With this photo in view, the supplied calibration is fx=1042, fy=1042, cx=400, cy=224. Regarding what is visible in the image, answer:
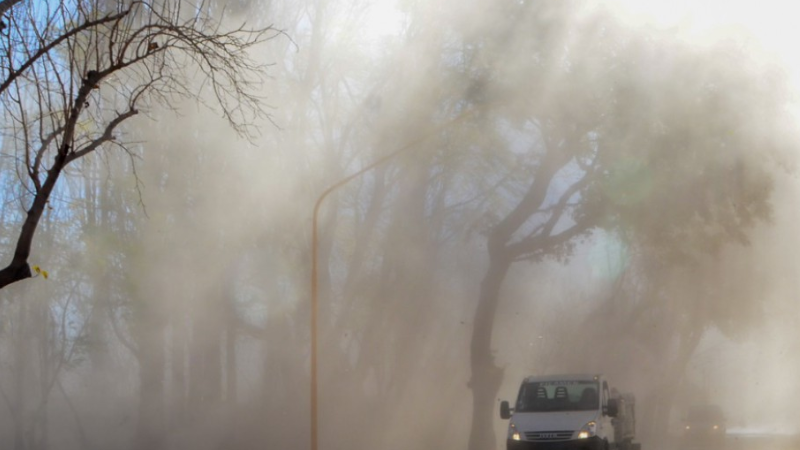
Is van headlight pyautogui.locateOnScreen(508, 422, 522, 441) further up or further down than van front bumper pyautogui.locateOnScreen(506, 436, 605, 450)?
further up

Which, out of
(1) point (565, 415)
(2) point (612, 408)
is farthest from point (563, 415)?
(2) point (612, 408)

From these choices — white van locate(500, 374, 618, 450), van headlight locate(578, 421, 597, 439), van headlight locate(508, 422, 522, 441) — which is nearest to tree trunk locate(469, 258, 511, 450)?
white van locate(500, 374, 618, 450)

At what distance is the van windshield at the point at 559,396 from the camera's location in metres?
19.5

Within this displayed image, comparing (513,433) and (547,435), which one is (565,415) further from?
(513,433)

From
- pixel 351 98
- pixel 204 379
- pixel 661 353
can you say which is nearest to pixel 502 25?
pixel 351 98

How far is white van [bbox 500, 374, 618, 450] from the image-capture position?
18.6m

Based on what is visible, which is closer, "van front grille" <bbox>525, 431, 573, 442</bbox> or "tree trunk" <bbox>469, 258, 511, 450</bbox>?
"van front grille" <bbox>525, 431, 573, 442</bbox>

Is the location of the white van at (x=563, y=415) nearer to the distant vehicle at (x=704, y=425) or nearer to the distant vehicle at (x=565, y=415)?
the distant vehicle at (x=565, y=415)

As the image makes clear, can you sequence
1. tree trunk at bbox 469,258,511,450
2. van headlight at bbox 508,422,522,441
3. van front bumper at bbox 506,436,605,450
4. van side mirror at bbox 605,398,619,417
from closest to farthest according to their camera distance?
van front bumper at bbox 506,436,605,450
van side mirror at bbox 605,398,619,417
van headlight at bbox 508,422,522,441
tree trunk at bbox 469,258,511,450

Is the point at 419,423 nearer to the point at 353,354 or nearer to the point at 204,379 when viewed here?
the point at 353,354

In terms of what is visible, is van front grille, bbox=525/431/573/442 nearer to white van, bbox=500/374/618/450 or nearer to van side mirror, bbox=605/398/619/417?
white van, bbox=500/374/618/450

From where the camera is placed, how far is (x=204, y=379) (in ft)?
126

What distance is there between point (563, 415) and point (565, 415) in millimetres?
45

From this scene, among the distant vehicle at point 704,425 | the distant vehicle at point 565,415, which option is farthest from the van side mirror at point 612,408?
the distant vehicle at point 704,425
